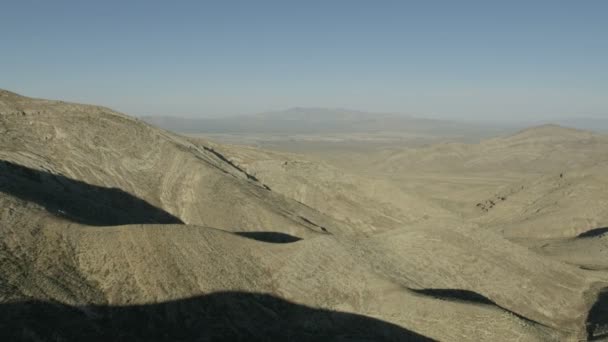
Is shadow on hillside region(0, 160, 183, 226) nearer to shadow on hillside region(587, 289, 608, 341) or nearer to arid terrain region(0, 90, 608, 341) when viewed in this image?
arid terrain region(0, 90, 608, 341)

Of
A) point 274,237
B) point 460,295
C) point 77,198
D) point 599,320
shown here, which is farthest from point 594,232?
point 77,198

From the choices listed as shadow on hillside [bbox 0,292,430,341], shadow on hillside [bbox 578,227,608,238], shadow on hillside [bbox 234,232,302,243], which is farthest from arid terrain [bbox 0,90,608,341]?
shadow on hillside [bbox 578,227,608,238]

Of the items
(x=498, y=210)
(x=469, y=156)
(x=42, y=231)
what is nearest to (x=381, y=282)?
(x=42, y=231)

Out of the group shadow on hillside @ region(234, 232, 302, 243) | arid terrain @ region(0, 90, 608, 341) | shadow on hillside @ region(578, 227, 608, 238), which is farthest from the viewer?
shadow on hillside @ region(578, 227, 608, 238)

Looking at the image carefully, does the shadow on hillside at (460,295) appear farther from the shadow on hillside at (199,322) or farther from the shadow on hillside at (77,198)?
the shadow on hillside at (77,198)

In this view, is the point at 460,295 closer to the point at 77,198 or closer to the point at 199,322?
the point at 199,322

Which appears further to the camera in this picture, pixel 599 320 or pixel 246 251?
pixel 599 320

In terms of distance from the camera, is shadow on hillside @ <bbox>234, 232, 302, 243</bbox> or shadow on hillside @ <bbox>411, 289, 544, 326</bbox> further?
shadow on hillside @ <bbox>234, 232, 302, 243</bbox>
